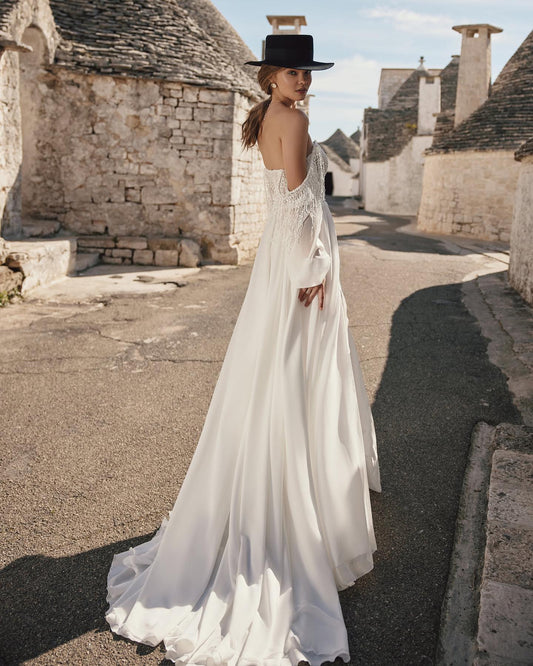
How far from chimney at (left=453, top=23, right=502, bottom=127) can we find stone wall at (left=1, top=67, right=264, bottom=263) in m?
12.7

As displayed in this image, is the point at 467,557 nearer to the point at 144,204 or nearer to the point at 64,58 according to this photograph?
the point at 144,204

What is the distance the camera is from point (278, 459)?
231 cm

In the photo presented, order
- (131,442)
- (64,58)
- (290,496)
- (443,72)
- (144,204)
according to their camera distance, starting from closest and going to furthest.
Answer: (290,496), (131,442), (64,58), (144,204), (443,72)

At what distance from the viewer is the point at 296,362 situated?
2344mm

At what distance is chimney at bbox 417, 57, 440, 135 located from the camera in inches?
1123

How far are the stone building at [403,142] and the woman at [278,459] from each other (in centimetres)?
2868

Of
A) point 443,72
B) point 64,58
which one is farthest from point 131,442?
point 443,72

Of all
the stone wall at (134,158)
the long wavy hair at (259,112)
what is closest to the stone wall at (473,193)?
the stone wall at (134,158)

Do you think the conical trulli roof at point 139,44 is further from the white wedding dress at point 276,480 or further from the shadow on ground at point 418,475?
the white wedding dress at point 276,480

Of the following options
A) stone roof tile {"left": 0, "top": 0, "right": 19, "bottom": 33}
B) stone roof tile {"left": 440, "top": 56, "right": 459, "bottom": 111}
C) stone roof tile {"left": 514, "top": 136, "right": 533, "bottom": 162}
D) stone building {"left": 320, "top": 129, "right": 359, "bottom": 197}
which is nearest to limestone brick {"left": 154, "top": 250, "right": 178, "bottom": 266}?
stone roof tile {"left": 0, "top": 0, "right": 19, "bottom": 33}

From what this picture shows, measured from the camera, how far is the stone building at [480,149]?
17875mm

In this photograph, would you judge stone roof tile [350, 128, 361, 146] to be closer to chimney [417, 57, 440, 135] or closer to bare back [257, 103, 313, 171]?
chimney [417, 57, 440, 135]

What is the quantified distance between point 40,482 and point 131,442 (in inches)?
25.6

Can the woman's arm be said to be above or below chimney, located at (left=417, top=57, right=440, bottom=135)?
below
